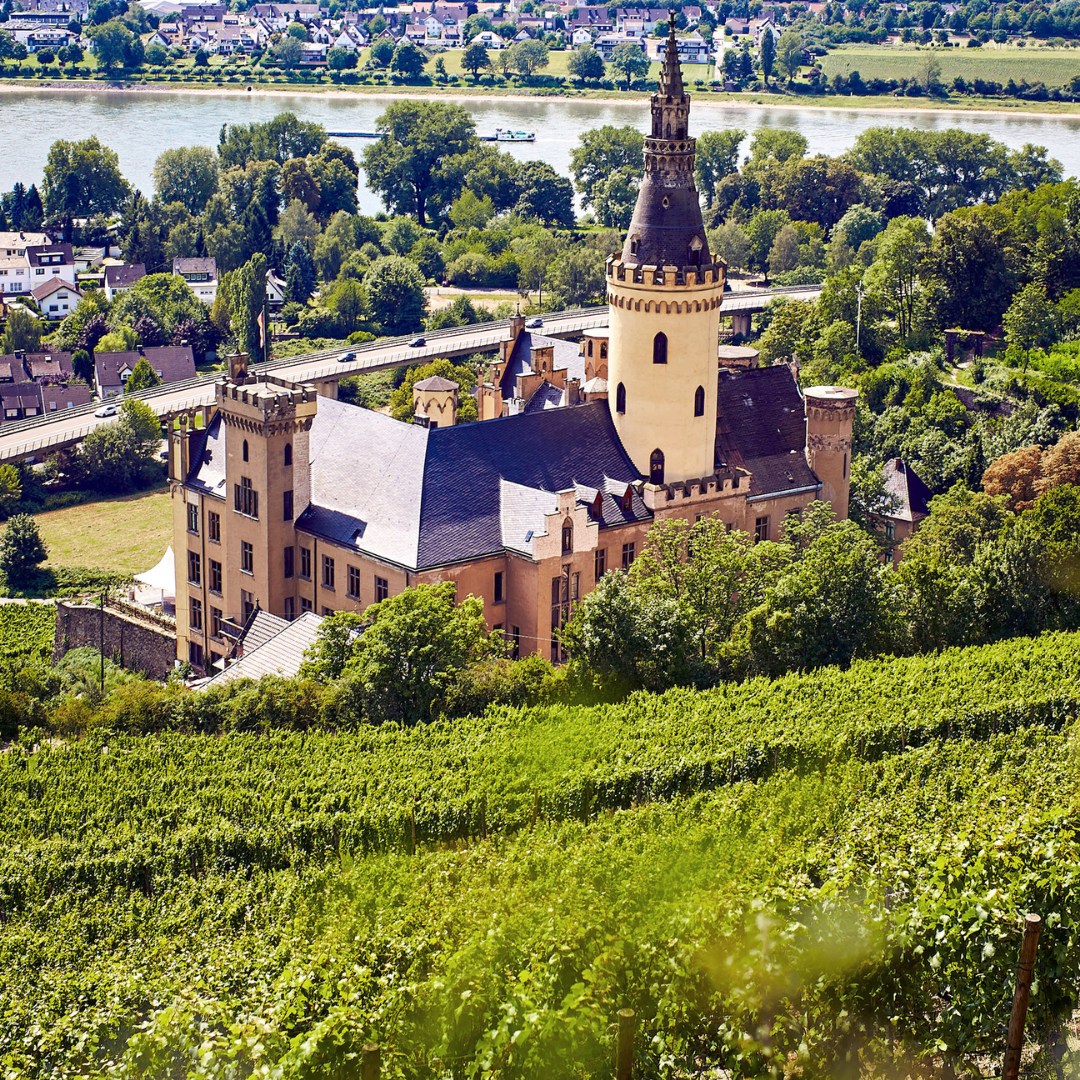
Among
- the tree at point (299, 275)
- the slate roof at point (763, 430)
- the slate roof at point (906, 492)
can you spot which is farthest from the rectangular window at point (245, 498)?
the tree at point (299, 275)

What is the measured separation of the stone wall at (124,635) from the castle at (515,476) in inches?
57.8

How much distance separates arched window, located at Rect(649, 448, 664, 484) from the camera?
224ft

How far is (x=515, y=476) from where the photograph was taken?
6512cm

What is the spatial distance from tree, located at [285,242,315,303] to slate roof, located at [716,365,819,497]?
79.3 meters

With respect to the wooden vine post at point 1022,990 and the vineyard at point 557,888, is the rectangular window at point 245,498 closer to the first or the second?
the vineyard at point 557,888

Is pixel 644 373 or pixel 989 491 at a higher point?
pixel 644 373

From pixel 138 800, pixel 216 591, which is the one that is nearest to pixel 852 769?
pixel 138 800

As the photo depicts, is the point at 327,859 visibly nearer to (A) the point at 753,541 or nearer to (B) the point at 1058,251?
(A) the point at 753,541

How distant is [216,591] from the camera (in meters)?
68.2

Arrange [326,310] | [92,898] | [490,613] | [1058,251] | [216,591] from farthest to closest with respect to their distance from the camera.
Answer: [326,310] → [1058,251] → [216,591] → [490,613] → [92,898]

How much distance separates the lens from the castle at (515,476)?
6328cm

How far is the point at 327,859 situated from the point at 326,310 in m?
102

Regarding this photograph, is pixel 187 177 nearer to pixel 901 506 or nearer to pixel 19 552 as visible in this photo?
pixel 19 552

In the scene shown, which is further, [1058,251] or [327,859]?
[1058,251]
